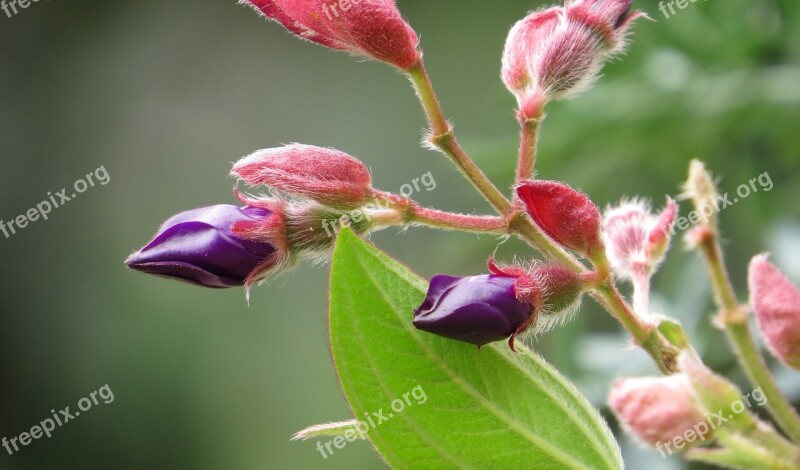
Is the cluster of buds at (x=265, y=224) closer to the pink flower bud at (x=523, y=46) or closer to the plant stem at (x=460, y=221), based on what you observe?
the plant stem at (x=460, y=221)

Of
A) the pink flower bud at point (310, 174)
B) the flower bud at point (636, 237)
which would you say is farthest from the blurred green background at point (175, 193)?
the pink flower bud at point (310, 174)

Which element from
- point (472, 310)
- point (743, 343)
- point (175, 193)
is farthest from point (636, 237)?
point (175, 193)

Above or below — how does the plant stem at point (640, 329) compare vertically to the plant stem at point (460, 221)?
below

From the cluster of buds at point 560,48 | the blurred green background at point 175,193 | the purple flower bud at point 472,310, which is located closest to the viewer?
the purple flower bud at point 472,310

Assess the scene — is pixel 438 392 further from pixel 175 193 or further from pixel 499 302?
pixel 175 193

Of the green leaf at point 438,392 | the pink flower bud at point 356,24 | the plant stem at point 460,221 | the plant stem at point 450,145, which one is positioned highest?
the pink flower bud at point 356,24

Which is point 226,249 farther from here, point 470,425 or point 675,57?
point 675,57
